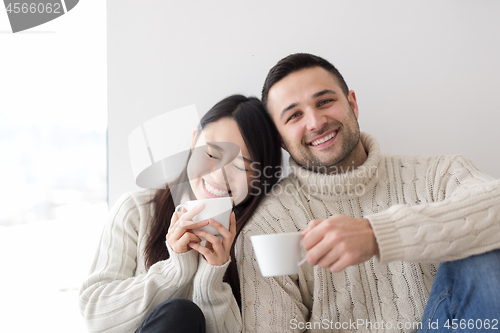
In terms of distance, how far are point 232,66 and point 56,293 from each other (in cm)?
133

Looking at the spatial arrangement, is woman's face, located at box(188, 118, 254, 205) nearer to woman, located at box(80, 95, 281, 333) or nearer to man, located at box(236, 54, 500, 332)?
woman, located at box(80, 95, 281, 333)

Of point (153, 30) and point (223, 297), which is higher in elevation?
point (153, 30)

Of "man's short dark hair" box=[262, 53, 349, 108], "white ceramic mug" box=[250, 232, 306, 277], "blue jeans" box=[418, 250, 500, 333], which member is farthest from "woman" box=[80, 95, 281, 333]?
"blue jeans" box=[418, 250, 500, 333]

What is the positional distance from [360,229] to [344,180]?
1.39 ft

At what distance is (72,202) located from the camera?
69.4 inches

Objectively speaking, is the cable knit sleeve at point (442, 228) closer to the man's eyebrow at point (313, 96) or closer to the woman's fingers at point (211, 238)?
the woman's fingers at point (211, 238)

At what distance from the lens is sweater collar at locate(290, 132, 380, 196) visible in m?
1.17

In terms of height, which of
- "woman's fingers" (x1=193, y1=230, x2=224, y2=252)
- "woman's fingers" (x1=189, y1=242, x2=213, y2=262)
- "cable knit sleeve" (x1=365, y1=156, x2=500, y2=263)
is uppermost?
"cable knit sleeve" (x1=365, y1=156, x2=500, y2=263)

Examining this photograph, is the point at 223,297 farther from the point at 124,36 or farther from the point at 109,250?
the point at 124,36

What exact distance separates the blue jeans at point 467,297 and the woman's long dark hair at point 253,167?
0.58m

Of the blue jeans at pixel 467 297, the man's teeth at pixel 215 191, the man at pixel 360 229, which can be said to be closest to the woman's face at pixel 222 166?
the man's teeth at pixel 215 191

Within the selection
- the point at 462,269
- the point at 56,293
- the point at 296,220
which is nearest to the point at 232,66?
the point at 296,220

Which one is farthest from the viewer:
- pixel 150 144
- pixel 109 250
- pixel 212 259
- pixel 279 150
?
pixel 150 144

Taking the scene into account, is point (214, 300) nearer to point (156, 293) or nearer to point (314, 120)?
point (156, 293)
